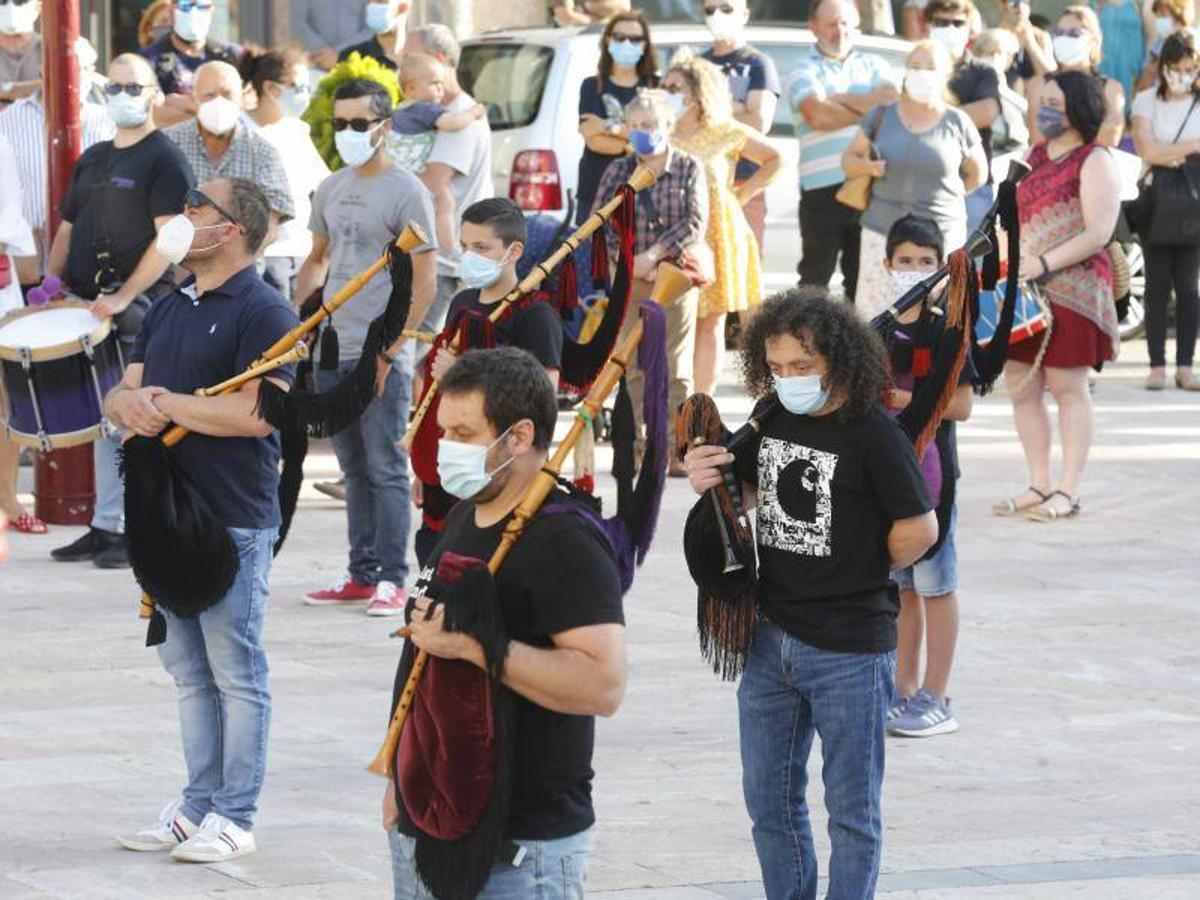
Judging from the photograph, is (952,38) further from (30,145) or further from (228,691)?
(228,691)

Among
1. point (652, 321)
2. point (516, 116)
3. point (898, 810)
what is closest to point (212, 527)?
point (652, 321)

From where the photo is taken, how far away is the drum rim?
10172 mm

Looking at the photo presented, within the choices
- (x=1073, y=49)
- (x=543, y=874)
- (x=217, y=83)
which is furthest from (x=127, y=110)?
(x=1073, y=49)

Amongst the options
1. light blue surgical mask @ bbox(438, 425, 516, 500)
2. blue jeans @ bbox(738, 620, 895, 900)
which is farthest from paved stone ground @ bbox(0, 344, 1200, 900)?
light blue surgical mask @ bbox(438, 425, 516, 500)

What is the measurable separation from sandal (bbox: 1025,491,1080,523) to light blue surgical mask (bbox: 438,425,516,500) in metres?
7.50

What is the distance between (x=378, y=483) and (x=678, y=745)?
7.86ft

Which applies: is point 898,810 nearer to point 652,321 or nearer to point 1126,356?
point 652,321

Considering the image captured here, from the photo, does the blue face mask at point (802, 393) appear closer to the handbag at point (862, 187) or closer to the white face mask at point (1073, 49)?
the handbag at point (862, 187)

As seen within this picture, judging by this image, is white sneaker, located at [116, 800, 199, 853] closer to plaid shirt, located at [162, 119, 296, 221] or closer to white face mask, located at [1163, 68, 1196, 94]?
plaid shirt, located at [162, 119, 296, 221]

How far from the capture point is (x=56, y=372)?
10.2m

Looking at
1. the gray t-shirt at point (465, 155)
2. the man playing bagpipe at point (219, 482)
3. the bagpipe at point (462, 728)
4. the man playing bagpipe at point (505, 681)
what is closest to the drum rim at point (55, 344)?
the gray t-shirt at point (465, 155)

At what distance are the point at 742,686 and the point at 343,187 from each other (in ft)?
14.9

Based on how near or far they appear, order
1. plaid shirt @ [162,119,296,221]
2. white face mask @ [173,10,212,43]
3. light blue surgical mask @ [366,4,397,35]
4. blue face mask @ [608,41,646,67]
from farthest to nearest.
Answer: light blue surgical mask @ [366,4,397,35] < white face mask @ [173,10,212,43] < blue face mask @ [608,41,646,67] < plaid shirt @ [162,119,296,221]

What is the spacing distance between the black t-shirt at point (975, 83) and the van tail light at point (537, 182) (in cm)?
231
